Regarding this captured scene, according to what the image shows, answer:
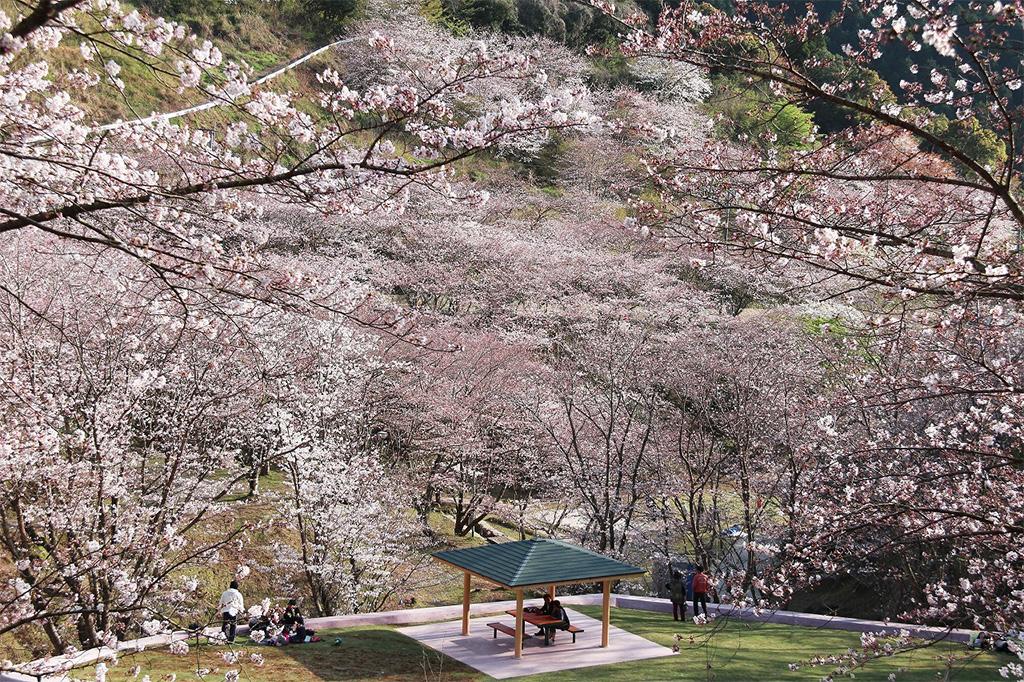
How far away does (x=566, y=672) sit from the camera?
11.9m

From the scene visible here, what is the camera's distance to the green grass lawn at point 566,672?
1083 cm

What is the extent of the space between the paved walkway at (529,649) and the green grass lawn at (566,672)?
258mm

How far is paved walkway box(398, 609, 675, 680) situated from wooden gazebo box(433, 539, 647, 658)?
258 mm

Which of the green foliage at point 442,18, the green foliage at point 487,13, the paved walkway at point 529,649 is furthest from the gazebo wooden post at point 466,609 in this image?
the green foliage at point 487,13

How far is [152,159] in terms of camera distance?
70.8 feet

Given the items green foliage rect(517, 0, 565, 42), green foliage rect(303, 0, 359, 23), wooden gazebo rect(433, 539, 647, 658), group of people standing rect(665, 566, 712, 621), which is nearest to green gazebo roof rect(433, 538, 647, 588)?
wooden gazebo rect(433, 539, 647, 658)

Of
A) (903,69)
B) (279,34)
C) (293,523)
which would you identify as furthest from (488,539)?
(903,69)

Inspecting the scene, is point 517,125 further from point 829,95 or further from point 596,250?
point 596,250

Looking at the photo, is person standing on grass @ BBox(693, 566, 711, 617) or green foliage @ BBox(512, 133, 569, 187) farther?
green foliage @ BBox(512, 133, 569, 187)

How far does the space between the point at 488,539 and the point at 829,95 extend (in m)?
17.7

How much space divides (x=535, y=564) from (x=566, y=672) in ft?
4.76

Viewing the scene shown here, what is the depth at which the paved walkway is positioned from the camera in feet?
39.9

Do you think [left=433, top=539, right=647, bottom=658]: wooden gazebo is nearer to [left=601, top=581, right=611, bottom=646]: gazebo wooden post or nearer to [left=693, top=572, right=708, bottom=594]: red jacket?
[left=601, top=581, right=611, bottom=646]: gazebo wooden post

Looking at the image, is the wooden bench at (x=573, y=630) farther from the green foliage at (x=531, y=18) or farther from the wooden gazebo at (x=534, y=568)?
the green foliage at (x=531, y=18)
